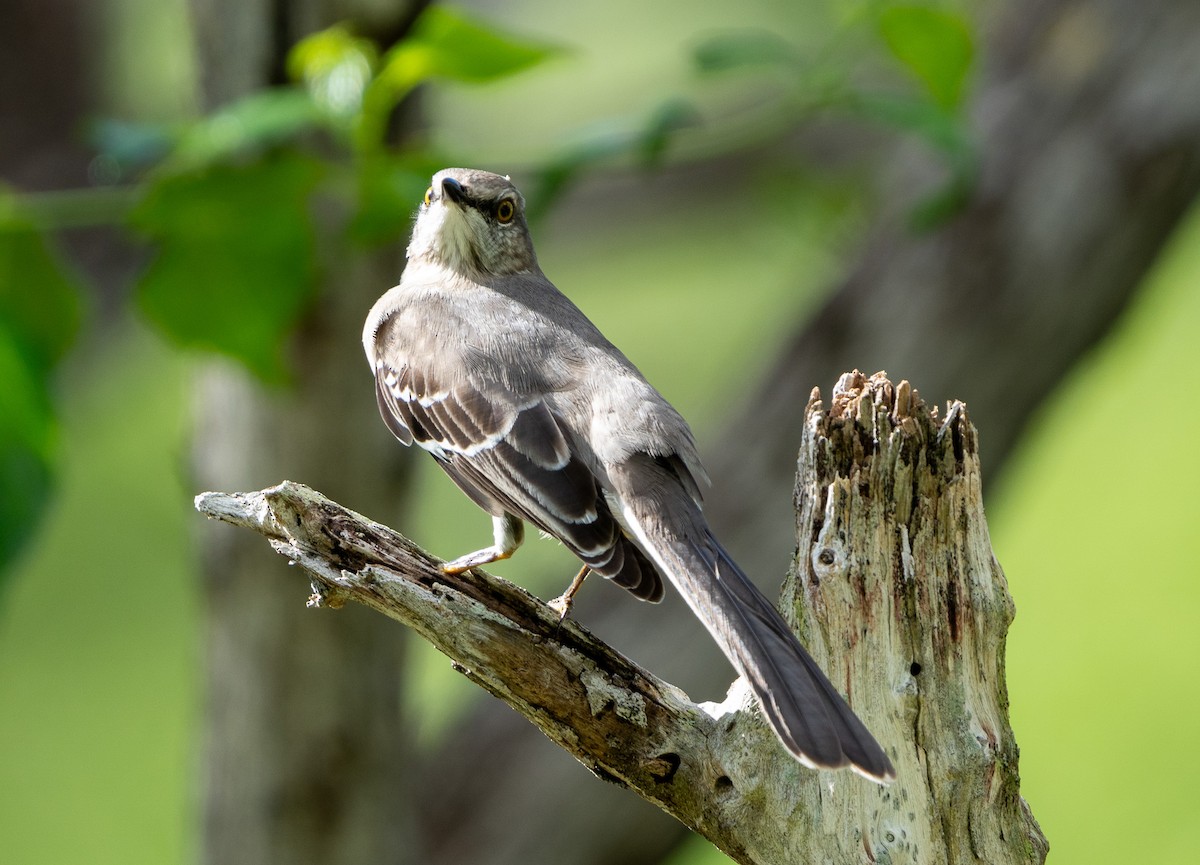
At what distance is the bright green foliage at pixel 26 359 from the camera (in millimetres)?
2275

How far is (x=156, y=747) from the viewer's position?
289 inches

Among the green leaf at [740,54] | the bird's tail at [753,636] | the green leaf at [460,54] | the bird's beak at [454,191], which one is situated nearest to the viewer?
the bird's tail at [753,636]

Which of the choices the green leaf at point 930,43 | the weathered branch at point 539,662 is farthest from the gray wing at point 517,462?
the green leaf at point 930,43

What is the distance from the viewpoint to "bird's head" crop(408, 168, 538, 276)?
2.74 metres

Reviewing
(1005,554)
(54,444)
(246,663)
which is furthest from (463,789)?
(1005,554)

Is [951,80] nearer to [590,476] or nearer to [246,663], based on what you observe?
[590,476]

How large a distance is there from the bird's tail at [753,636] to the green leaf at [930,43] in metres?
1.00

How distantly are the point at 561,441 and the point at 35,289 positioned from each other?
4.29 feet

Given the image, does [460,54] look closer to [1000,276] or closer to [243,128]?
[243,128]

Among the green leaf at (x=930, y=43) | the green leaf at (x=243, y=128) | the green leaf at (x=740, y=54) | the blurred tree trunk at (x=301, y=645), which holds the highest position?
the green leaf at (x=930, y=43)

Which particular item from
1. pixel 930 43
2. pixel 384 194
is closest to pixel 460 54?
pixel 384 194

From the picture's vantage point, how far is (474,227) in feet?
9.19

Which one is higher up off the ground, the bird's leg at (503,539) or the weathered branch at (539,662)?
the bird's leg at (503,539)

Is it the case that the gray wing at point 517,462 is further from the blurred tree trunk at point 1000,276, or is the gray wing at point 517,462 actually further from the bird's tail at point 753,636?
the blurred tree trunk at point 1000,276
